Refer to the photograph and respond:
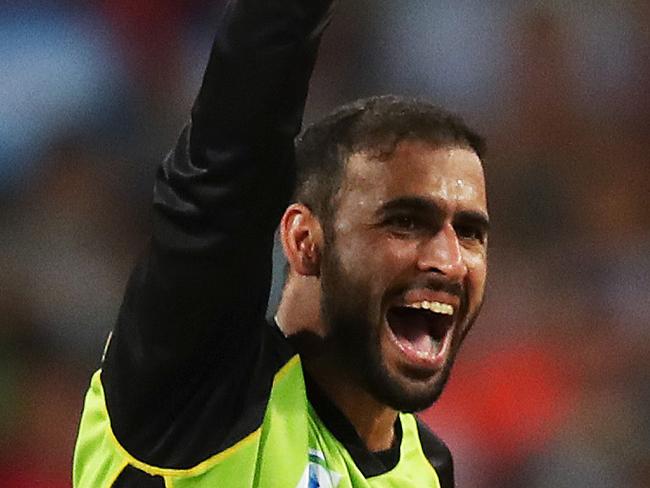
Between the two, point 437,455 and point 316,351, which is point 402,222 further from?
point 437,455

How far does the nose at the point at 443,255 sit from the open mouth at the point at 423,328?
4cm

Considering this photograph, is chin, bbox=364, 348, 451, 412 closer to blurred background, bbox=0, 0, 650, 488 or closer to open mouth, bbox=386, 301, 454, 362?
open mouth, bbox=386, 301, 454, 362

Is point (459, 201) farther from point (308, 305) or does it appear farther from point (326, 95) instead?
point (326, 95)

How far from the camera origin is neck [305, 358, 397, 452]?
116cm

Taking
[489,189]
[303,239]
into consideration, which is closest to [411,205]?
[303,239]

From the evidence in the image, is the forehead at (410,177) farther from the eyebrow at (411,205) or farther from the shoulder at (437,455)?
the shoulder at (437,455)

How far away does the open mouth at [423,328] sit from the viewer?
1.14 m

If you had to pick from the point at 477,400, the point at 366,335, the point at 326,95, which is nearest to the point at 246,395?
the point at 366,335

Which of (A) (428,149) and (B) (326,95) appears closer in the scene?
(A) (428,149)

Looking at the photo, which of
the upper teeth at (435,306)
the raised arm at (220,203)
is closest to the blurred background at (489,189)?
the upper teeth at (435,306)

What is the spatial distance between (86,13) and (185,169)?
1.61 meters

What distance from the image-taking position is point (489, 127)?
2547mm

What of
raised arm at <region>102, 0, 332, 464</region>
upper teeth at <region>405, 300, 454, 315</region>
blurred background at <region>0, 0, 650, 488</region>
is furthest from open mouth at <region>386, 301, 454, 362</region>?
blurred background at <region>0, 0, 650, 488</region>

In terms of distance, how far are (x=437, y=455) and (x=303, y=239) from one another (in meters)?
0.43
